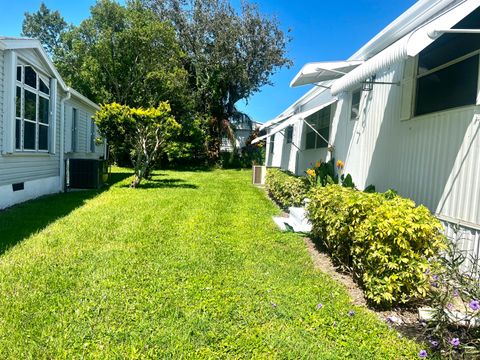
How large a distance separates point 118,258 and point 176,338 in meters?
1.98

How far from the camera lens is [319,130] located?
10.1 metres

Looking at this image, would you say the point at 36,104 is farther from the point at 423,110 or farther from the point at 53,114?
the point at 423,110

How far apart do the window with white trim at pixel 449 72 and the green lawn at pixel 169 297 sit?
2590 millimetres

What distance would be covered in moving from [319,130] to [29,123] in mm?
7402

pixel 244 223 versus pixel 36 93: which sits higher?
pixel 36 93

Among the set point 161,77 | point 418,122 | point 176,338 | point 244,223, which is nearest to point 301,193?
point 244,223

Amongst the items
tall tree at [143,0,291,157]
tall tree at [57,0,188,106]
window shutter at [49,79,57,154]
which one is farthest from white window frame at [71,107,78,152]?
tall tree at [143,0,291,157]

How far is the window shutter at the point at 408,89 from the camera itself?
5141 millimetres

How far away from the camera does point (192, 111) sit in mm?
22219

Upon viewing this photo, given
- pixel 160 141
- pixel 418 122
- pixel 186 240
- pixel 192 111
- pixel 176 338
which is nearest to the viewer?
pixel 176 338

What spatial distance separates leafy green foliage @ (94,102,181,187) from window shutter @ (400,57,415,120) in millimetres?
7581

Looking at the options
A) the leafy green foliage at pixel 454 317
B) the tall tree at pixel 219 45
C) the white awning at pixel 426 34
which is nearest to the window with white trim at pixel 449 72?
the white awning at pixel 426 34

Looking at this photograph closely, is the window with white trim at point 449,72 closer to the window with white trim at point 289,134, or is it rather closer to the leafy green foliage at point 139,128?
the leafy green foliage at point 139,128

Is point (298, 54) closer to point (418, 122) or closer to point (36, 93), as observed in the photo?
point (36, 93)
